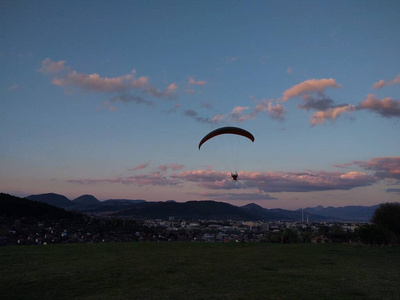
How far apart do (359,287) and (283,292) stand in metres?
2.84

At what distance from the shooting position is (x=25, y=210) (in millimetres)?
37969

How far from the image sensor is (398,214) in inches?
1308

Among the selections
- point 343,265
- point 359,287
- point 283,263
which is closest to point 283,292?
point 359,287

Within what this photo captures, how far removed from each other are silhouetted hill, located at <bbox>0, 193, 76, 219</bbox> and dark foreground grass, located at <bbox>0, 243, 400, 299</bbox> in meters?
21.8

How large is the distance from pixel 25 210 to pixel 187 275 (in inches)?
1334

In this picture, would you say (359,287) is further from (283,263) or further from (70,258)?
(70,258)

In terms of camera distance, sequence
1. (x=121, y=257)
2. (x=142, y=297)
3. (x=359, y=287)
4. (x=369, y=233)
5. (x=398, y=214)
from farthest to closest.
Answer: (x=398, y=214), (x=369, y=233), (x=121, y=257), (x=359, y=287), (x=142, y=297)

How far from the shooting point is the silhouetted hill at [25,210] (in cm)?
3584

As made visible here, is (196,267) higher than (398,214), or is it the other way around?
(398,214)

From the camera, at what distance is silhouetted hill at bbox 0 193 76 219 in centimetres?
3584

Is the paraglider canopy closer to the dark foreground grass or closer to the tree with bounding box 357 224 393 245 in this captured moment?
the dark foreground grass

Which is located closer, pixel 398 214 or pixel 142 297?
pixel 142 297

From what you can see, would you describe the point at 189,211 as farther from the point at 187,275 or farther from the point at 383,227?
the point at 187,275

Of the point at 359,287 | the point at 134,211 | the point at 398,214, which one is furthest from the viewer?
the point at 134,211
